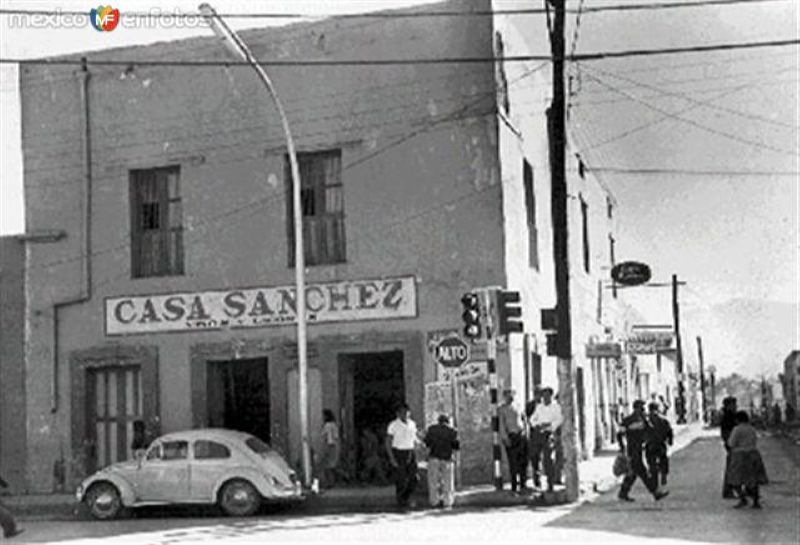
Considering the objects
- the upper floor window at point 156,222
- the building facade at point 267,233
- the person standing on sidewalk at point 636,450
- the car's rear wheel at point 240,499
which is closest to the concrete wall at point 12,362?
the building facade at point 267,233

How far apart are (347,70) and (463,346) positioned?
629cm

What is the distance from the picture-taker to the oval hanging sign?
25.9 meters

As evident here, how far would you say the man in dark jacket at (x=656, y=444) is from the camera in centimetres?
1791

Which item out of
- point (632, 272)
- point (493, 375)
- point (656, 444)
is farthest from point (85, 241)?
point (656, 444)

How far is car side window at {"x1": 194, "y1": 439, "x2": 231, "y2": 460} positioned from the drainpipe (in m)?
6.03

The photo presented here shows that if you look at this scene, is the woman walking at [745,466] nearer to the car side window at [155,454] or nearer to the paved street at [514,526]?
the paved street at [514,526]

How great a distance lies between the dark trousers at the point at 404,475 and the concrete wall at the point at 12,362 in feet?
30.0

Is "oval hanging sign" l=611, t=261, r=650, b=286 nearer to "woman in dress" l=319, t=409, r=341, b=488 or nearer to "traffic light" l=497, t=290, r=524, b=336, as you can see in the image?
"traffic light" l=497, t=290, r=524, b=336

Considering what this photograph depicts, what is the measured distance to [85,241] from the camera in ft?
78.3

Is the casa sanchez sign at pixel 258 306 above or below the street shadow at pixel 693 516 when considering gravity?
above

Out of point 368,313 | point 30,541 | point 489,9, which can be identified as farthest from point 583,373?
point 30,541

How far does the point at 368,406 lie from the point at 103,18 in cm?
1110

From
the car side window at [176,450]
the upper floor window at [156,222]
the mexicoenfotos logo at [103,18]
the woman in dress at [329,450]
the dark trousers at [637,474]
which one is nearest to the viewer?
the mexicoenfotos logo at [103,18]

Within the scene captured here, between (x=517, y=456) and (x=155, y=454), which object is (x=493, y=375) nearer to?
(x=517, y=456)
